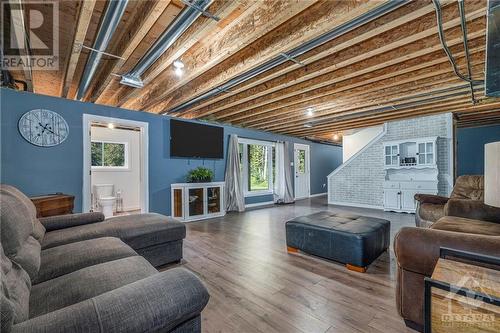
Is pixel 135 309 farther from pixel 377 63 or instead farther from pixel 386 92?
pixel 386 92

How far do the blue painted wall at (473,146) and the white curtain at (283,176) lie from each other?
226 inches

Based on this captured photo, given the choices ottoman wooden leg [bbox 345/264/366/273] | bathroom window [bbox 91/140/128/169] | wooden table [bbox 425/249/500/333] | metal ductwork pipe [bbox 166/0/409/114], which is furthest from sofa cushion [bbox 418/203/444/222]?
bathroom window [bbox 91/140/128/169]

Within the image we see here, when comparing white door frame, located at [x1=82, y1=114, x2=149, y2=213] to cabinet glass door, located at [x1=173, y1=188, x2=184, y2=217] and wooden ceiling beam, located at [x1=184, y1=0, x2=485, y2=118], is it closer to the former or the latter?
cabinet glass door, located at [x1=173, y1=188, x2=184, y2=217]

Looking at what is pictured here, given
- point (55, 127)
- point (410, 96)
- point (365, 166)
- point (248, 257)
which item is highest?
point (410, 96)

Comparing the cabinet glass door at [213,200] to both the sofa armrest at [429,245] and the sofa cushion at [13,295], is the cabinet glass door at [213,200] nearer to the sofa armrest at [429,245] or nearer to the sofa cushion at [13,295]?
the sofa cushion at [13,295]

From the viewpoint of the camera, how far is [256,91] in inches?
150

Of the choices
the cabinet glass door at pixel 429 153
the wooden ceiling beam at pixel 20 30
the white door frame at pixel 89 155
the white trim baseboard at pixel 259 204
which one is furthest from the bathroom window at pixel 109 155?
the cabinet glass door at pixel 429 153

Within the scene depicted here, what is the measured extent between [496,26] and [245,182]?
5.59 m

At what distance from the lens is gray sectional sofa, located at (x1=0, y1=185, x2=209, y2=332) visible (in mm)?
768

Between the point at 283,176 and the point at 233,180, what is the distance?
201cm

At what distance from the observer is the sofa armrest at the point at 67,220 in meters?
2.17

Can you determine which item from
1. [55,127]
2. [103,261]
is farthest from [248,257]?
[55,127]

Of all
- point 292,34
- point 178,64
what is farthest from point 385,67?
point 178,64

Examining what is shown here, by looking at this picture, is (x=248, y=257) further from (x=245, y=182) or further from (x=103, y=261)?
(x=245, y=182)
